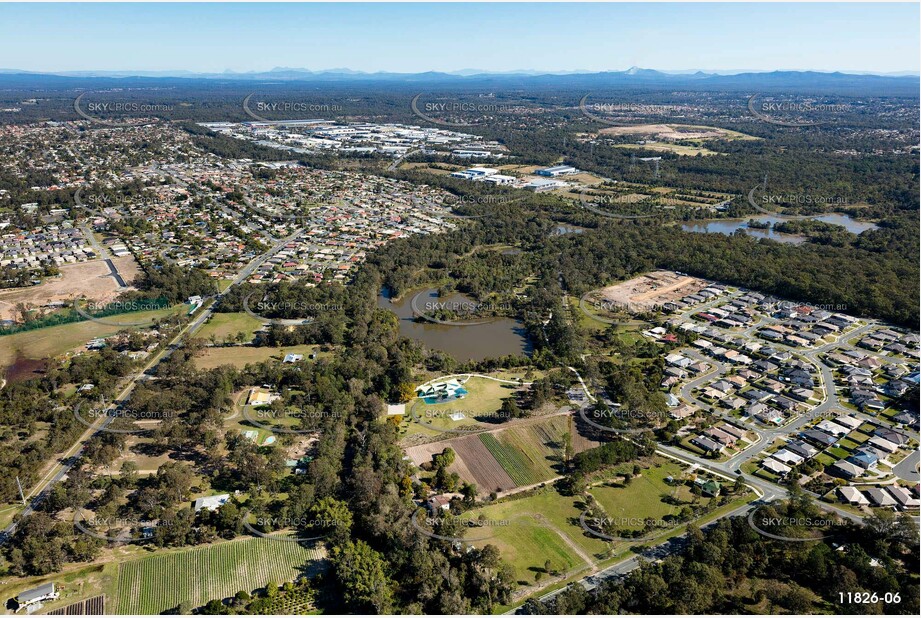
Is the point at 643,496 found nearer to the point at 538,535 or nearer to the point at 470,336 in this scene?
the point at 538,535

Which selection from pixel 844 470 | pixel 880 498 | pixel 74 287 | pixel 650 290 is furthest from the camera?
pixel 650 290

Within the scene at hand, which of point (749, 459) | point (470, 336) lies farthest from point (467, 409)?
point (749, 459)

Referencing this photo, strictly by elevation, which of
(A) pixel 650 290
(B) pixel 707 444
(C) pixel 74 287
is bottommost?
(B) pixel 707 444

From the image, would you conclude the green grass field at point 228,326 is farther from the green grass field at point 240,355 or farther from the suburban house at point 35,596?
the suburban house at point 35,596

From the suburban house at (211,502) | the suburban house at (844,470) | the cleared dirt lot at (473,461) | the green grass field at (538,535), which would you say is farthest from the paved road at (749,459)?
the suburban house at (211,502)

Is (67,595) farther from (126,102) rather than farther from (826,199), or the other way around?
(126,102)

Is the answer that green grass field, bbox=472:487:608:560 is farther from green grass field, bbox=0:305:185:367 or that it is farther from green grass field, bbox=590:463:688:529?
green grass field, bbox=0:305:185:367

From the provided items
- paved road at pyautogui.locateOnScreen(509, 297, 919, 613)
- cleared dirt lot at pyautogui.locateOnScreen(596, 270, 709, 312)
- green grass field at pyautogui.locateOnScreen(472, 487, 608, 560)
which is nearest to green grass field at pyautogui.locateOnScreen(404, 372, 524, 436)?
paved road at pyautogui.locateOnScreen(509, 297, 919, 613)
